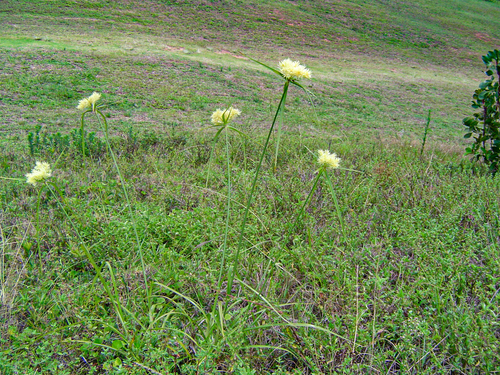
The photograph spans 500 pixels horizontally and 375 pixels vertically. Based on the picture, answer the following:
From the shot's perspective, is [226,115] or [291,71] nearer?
[291,71]

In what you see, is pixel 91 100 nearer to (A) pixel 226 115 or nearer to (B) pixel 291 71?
(A) pixel 226 115

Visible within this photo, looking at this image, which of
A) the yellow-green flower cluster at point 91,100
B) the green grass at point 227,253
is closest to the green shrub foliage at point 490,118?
the green grass at point 227,253

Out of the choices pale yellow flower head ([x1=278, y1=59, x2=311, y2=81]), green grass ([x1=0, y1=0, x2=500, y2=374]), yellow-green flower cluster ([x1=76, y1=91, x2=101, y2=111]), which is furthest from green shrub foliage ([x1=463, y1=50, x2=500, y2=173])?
yellow-green flower cluster ([x1=76, y1=91, x2=101, y2=111])

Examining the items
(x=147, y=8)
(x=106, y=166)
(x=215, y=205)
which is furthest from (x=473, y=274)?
(x=147, y=8)

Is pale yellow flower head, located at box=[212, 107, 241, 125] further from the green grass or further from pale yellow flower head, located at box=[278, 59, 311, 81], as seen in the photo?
pale yellow flower head, located at box=[278, 59, 311, 81]

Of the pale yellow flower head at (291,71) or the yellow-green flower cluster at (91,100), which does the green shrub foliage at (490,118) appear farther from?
the yellow-green flower cluster at (91,100)

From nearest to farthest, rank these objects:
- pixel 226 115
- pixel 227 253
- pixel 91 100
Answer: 1. pixel 226 115
2. pixel 91 100
3. pixel 227 253

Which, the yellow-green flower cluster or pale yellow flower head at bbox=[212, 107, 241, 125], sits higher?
pale yellow flower head at bbox=[212, 107, 241, 125]

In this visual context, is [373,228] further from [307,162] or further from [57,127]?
[57,127]

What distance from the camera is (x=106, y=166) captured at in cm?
321

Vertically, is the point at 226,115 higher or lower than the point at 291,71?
lower

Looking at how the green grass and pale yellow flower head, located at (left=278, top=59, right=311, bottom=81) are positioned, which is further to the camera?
the green grass

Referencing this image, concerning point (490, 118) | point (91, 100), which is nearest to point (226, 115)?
point (91, 100)

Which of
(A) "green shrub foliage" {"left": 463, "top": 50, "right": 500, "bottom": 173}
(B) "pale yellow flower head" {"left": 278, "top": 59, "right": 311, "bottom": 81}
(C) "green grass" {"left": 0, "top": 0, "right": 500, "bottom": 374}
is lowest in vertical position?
(C) "green grass" {"left": 0, "top": 0, "right": 500, "bottom": 374}
